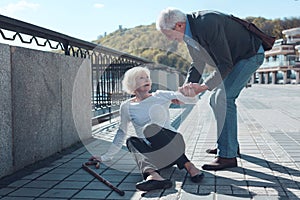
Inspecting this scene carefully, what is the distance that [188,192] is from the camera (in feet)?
9.94

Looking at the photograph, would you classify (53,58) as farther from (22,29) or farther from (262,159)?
(262,159)

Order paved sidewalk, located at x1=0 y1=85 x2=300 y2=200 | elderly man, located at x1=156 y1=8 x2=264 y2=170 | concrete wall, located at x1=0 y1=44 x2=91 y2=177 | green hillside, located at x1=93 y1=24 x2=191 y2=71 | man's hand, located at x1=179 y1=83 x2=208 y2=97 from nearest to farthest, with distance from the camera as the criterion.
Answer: paved sidewalk, located at x1=0 y1=85 x2=300 y2=200 → elderly man, located at x1=156 y1=8 x2=264 y2=170 → concrete wall, located at x1=0 y1=44 x2=91 y2=177 → man's hand, located at x1=179 y1=83 x2=208 y2=97 → green hillside, located at x1=93 y1=24 x2=191 y2=71

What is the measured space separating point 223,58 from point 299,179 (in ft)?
4.22

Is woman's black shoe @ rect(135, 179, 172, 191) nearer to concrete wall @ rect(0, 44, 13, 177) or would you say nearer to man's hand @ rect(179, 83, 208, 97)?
man's hand @ rect(179, 83, 208, 97)

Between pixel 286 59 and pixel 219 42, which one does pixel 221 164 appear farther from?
pixel 286 59

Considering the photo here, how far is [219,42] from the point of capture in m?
3.35

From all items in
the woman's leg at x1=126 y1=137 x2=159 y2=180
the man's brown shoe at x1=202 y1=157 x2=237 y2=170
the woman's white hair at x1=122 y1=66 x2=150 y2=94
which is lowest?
the man's brown shoe at x1=202 y1=157 x2=237 y2=170

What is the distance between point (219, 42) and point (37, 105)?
83.2 inches

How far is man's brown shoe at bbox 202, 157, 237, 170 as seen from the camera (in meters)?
3.69

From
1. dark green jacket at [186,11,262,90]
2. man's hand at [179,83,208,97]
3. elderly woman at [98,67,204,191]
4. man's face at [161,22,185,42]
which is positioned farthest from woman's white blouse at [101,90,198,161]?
man's face at [161,22,185,42]

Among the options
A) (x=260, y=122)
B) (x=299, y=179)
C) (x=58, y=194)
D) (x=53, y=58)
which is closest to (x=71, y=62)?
(x=53, y=58)

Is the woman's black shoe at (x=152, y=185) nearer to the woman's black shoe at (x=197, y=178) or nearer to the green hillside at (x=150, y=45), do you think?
the woman's black shoe at (x=197, y=178)

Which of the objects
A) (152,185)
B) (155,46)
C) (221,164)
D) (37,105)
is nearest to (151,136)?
(152,185)

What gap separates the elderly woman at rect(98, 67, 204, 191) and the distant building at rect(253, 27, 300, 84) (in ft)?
195
